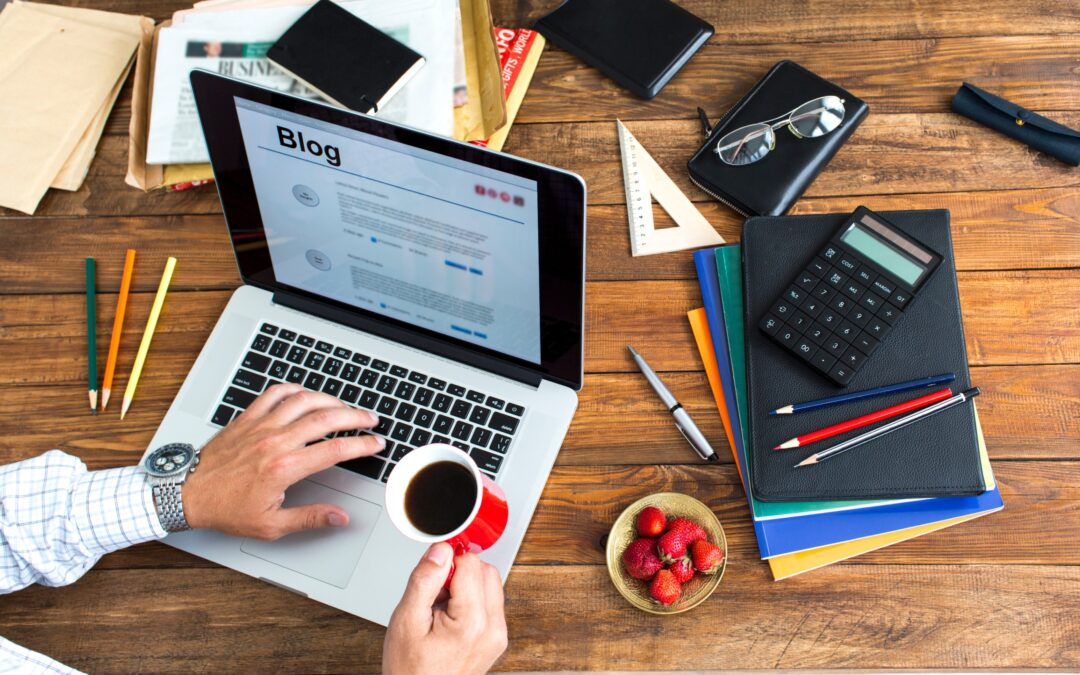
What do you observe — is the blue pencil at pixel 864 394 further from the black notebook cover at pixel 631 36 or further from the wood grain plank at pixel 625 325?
the black notebook cover at pixel 631 36

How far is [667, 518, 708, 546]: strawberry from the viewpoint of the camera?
0.80 metres

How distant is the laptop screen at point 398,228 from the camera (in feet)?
2.37

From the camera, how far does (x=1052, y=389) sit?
0.90 m

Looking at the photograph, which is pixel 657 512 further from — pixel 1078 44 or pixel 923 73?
pixel 1078 44

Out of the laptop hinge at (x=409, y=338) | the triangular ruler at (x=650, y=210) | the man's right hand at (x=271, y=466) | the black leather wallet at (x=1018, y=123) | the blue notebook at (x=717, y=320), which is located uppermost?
the black leather wallet at (x=1018, y=123)

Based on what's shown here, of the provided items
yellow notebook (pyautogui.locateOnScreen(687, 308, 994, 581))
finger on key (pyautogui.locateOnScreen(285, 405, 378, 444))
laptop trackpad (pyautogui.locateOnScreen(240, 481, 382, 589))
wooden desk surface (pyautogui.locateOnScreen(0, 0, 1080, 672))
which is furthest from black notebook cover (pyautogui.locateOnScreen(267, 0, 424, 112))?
yellow notebook (pyautogui.locateOnScreen(687, 308, 994, 581))

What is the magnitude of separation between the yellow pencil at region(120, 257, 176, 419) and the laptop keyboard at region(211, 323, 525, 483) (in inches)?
4.4

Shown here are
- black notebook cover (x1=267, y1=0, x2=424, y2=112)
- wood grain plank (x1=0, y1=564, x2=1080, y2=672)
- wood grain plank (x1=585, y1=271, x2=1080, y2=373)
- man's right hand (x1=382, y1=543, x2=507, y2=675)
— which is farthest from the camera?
black notebook cover (x1=267, y1=0, x2=424, y2=112)

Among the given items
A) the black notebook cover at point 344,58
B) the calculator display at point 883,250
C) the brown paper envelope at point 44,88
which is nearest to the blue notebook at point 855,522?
the calculator display at point 883,250

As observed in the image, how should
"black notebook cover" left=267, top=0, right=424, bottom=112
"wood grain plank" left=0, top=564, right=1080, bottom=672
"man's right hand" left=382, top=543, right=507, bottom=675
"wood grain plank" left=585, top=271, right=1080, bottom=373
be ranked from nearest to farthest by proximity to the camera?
"man's right hand" left=382, top=543, right=507, bottom=675 → "wood grain plank" left=0, top=564, right=1080, bottom=672 → "wood grain plank" left=585, top=271, right=1080, bottom=373 → "black notebook cover" left=267, top=0, right=424, bottom=112

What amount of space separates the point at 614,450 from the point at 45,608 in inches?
24.9

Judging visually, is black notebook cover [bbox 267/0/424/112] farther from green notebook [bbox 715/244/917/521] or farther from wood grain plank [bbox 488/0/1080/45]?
green notebook [bbox 715/244/917/521]

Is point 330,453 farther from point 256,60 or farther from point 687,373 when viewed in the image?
point 256,60

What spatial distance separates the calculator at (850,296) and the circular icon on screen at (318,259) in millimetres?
480
